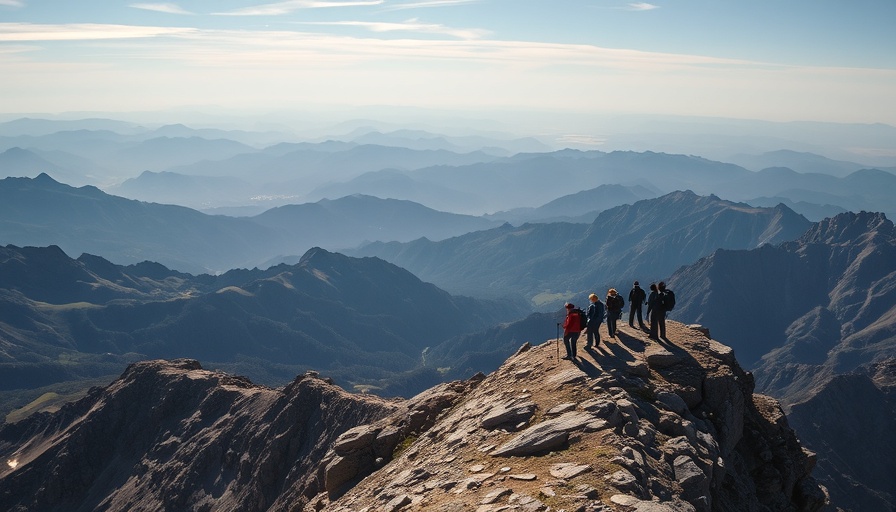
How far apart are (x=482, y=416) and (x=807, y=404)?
18202cm

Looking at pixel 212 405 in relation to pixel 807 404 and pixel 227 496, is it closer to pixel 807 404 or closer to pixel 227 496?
pixel 227 496

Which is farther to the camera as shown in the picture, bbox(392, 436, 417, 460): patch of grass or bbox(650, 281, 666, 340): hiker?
bbox(650, 281, 666, 340): hiker

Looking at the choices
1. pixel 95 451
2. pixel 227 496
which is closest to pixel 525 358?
pixel 227 496

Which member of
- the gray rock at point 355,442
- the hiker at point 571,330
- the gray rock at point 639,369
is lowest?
the gray rock at point 355,442

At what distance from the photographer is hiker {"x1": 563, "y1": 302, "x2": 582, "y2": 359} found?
104ft

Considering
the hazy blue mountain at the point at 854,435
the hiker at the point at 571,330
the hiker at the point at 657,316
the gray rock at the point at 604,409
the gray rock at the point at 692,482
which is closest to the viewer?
the gray rock at the point at 692,482

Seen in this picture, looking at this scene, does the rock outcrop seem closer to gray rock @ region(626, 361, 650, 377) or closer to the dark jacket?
gray rock @ region(626, 361, 650, 377)

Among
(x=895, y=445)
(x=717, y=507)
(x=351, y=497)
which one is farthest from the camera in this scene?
(x=895, y=445)

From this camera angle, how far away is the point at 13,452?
4060 inches

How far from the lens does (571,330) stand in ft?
105

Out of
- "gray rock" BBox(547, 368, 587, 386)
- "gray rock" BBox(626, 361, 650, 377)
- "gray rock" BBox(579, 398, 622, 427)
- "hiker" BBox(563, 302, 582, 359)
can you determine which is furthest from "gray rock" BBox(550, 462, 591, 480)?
"hiker" BBox(563, 302, 582, 359)

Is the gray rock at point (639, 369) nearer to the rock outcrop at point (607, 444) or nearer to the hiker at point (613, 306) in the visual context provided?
the rock outcrop at point (607, 444)

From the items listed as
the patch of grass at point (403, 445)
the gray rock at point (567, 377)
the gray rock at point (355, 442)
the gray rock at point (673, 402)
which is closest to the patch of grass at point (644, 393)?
the gray rock at point (673, 402)

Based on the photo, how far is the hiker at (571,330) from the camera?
31.8 m
